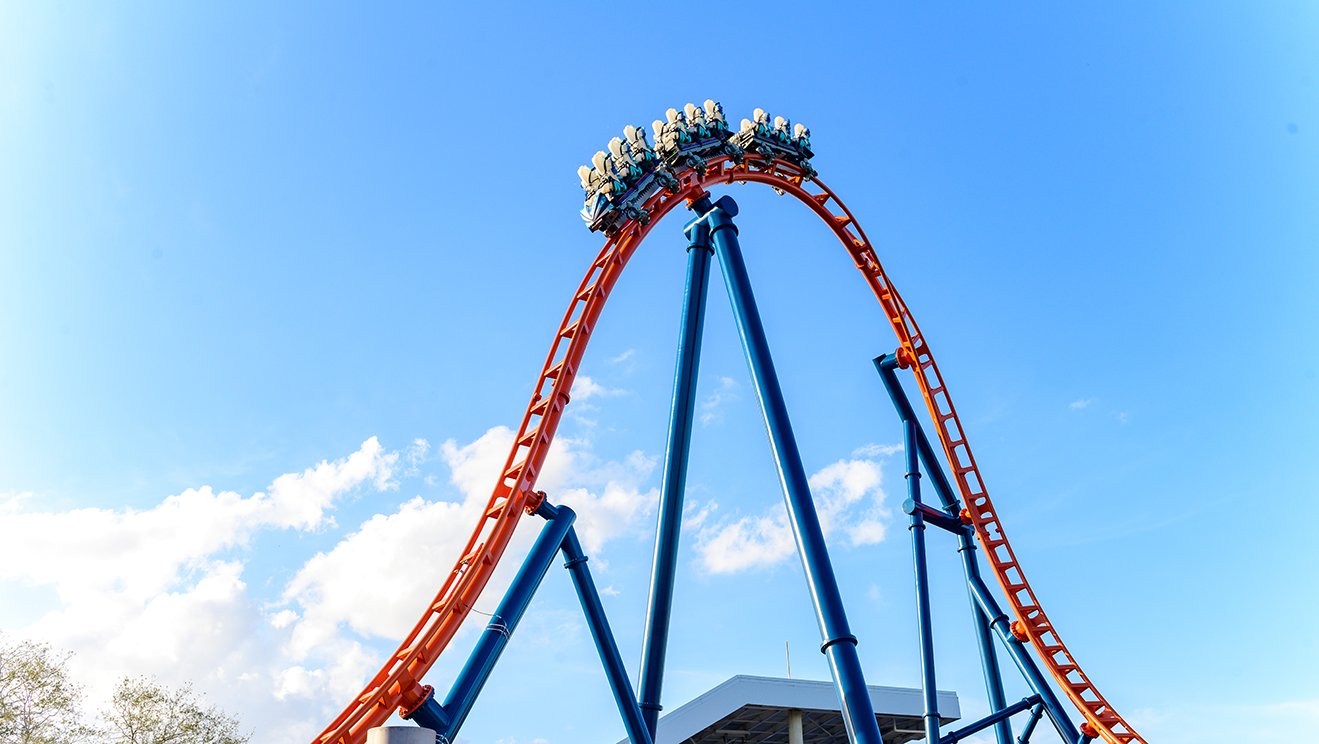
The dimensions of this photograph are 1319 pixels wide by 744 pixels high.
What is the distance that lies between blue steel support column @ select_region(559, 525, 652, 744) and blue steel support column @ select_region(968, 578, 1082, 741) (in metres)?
6.42

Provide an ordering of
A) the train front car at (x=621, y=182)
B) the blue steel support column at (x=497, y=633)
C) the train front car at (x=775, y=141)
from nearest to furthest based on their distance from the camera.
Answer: the blue steel support column at (x=497, y=633) → the train front car at (x=621, y=182) → the train front car at (x=775, y=141)

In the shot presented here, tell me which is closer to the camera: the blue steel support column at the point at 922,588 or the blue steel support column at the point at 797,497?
the blue steel support column at the point at 797,497

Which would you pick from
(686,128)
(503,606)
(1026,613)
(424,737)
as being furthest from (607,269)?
(1026,613)

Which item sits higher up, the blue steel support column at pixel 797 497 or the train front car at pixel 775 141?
the train front car at pixel 775 141

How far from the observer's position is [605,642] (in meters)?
9.80

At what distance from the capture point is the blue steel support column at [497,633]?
845 centimetres

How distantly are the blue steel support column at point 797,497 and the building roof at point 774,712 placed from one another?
8.79 meters

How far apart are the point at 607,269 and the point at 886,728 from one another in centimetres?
1447

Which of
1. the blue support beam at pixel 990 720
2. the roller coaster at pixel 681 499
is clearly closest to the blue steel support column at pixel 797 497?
the roller coaster at pixel 681 499

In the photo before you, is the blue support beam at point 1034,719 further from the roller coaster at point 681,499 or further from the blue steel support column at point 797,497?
the blue steel support column at point 797,497

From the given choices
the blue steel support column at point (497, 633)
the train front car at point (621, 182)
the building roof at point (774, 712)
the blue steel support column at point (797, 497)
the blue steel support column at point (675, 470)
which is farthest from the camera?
the building roof at point (774, 712)

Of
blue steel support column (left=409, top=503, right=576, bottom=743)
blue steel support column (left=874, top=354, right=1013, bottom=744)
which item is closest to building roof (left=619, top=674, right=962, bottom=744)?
blue steel support column (left=874, top=354, right=1013, bottom=744)

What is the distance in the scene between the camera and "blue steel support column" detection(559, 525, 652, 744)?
31.6 ft

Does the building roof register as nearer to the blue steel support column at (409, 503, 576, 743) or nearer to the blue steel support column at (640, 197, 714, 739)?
the blue steel support column at (640, 197, 714, 739)
